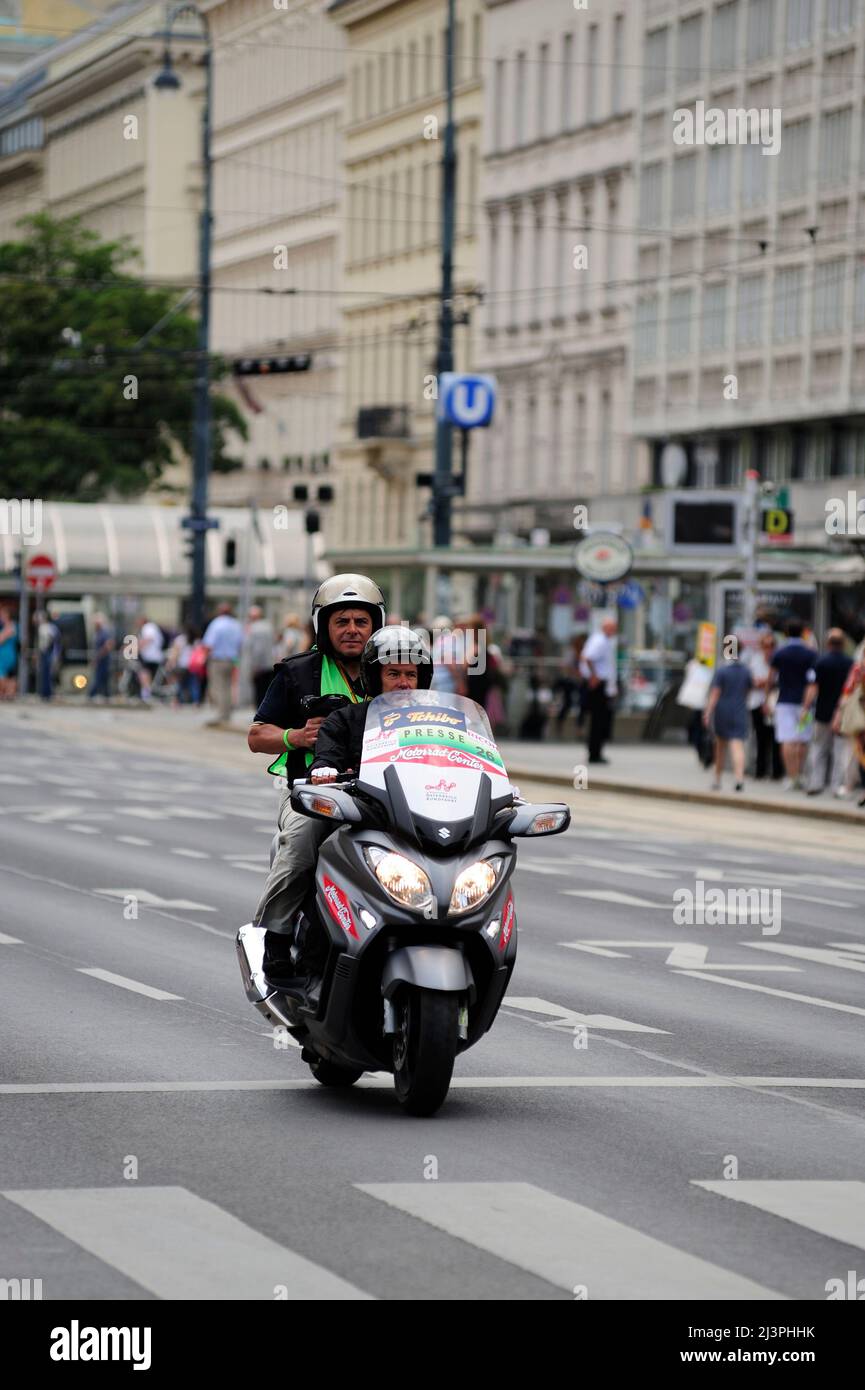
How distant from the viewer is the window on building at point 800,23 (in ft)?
203

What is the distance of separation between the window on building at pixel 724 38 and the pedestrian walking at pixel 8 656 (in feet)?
58.6

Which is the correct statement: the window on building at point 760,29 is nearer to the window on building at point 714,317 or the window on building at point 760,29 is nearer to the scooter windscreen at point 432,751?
the window on building at point 714,317

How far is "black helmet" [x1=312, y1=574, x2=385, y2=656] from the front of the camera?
36.6 feet

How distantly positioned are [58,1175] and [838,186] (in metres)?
52.9

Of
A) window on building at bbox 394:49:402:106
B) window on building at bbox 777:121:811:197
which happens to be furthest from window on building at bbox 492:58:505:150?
window on building at bbox 777:121:811:197

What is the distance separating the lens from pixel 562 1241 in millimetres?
8352

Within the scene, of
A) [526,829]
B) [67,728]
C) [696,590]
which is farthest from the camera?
[67,728]

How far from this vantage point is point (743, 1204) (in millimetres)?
9047

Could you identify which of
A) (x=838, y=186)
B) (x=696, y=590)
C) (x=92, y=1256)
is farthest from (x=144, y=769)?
(x=92, y=1256)

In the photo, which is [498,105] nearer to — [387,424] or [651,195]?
[387,424]

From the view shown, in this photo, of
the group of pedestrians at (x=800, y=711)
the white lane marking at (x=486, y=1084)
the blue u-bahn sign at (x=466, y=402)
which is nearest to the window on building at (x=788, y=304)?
the blue u-bahn sign at (x=466, y=402)

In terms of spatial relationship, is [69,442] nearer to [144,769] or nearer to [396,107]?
[396,107]
